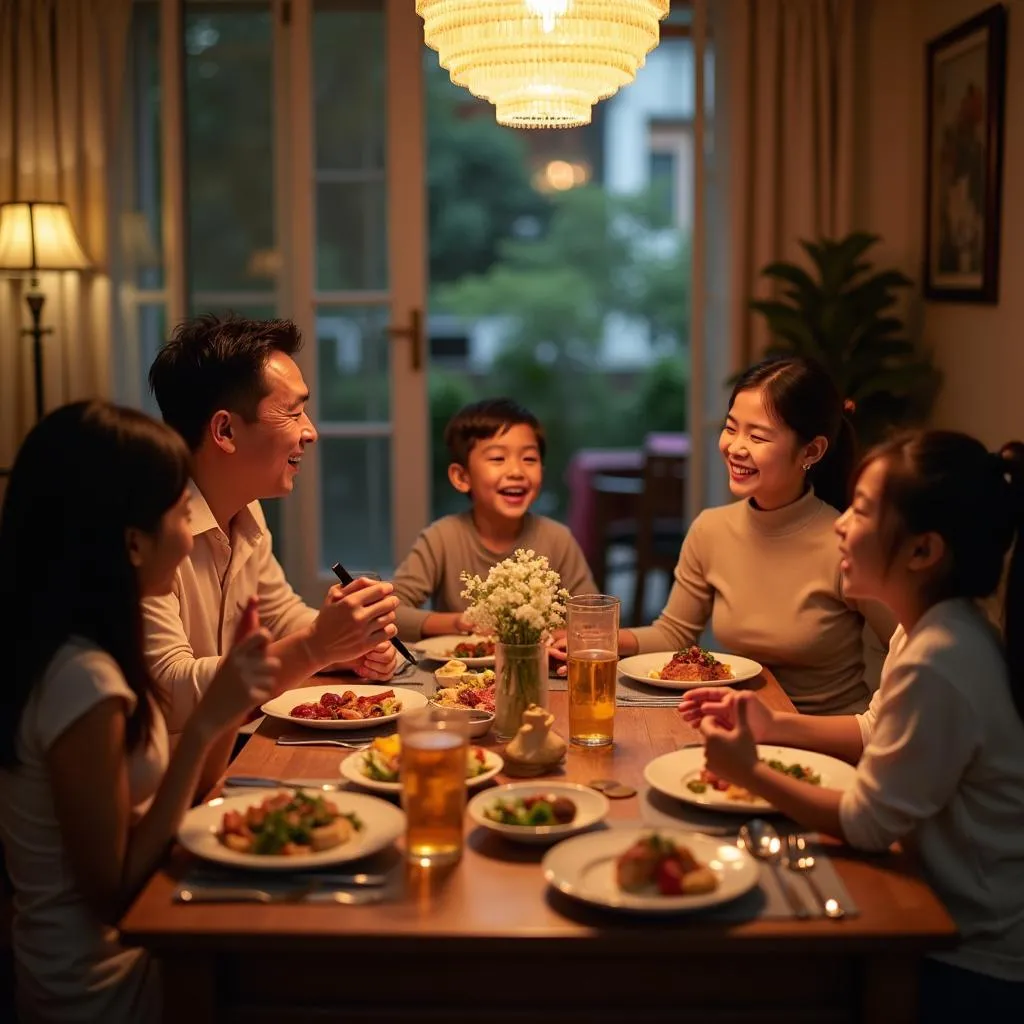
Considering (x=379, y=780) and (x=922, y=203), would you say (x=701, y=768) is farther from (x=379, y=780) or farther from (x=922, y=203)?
(x=922, y=203)

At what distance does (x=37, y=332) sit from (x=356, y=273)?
1.07 metres

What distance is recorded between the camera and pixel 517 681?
1997mm

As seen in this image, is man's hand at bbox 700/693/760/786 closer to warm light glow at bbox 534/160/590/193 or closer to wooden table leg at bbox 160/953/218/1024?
wooden table leg at bbox 160/953/218/1024

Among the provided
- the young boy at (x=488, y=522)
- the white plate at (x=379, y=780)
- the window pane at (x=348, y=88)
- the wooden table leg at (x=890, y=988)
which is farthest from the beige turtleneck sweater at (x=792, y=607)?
the window pane at (x=348, y=88)

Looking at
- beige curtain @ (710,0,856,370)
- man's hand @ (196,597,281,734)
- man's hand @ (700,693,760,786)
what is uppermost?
beige curtain @ (710,0,856,370)

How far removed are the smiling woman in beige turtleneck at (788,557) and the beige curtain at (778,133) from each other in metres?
2.12

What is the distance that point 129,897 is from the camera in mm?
1578

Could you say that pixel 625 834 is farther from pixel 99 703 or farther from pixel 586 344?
pixel 586 344

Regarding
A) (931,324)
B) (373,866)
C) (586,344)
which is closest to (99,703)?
(373,866)

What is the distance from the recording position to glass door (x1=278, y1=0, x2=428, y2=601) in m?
4.66

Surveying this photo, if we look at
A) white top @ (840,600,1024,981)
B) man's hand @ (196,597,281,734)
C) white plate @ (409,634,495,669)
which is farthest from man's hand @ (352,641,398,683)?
white top @ (840,600,1024,981)

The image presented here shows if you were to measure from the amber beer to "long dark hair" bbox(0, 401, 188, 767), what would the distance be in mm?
652

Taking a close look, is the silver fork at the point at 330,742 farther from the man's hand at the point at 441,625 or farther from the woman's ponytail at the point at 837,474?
the woman's ponytail at the point at 837,474

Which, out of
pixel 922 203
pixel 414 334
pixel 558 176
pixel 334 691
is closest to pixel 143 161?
pixel 414 334
